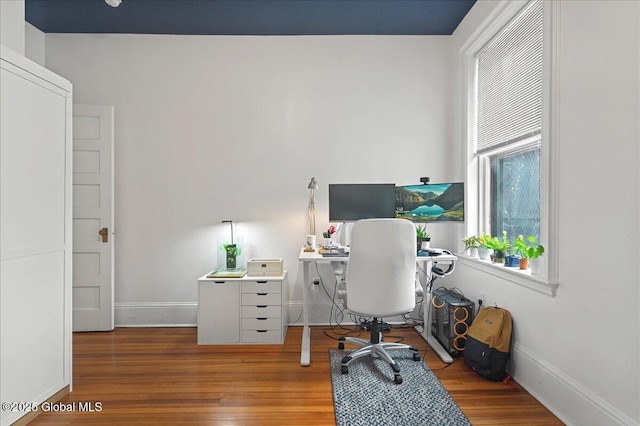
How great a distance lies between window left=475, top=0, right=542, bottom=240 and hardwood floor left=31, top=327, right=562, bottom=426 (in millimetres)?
1085

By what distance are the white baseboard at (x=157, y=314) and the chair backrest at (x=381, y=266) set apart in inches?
74.1

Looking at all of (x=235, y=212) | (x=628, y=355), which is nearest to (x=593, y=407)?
(x=628, y=355)

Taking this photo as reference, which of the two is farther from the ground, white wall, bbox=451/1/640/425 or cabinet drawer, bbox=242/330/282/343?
white wall, bbox=451/1/640/425

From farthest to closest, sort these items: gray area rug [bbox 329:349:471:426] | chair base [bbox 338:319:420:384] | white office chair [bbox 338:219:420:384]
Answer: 1. chair base [bbox 338:319:420:384]
2. white office chair [bbox 338:219:420:384]
3. gray area rug [bbox 329:349:471:426]

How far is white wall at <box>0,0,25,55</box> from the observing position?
6.59ft

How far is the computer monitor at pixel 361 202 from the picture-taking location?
9.98 feet

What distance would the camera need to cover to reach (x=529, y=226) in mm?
2377

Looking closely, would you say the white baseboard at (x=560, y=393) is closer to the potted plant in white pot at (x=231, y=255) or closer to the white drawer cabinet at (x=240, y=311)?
the white drawer cabinet at (x=240, y=311)

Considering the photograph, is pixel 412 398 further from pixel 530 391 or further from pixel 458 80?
pixel 458 80

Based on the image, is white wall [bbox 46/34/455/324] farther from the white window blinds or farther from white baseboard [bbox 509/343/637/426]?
white baseboard [bbox 509/343/637/426]

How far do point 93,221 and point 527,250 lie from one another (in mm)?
3626

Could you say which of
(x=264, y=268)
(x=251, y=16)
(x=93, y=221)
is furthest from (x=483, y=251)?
(x=93, y=221)

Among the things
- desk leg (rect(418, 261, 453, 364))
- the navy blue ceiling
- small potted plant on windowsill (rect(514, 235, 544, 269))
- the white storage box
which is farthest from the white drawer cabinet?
the navy blue ceiling

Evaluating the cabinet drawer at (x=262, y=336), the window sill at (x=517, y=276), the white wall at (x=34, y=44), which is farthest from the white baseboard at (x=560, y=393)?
the white wall at (x=34, y=44)
